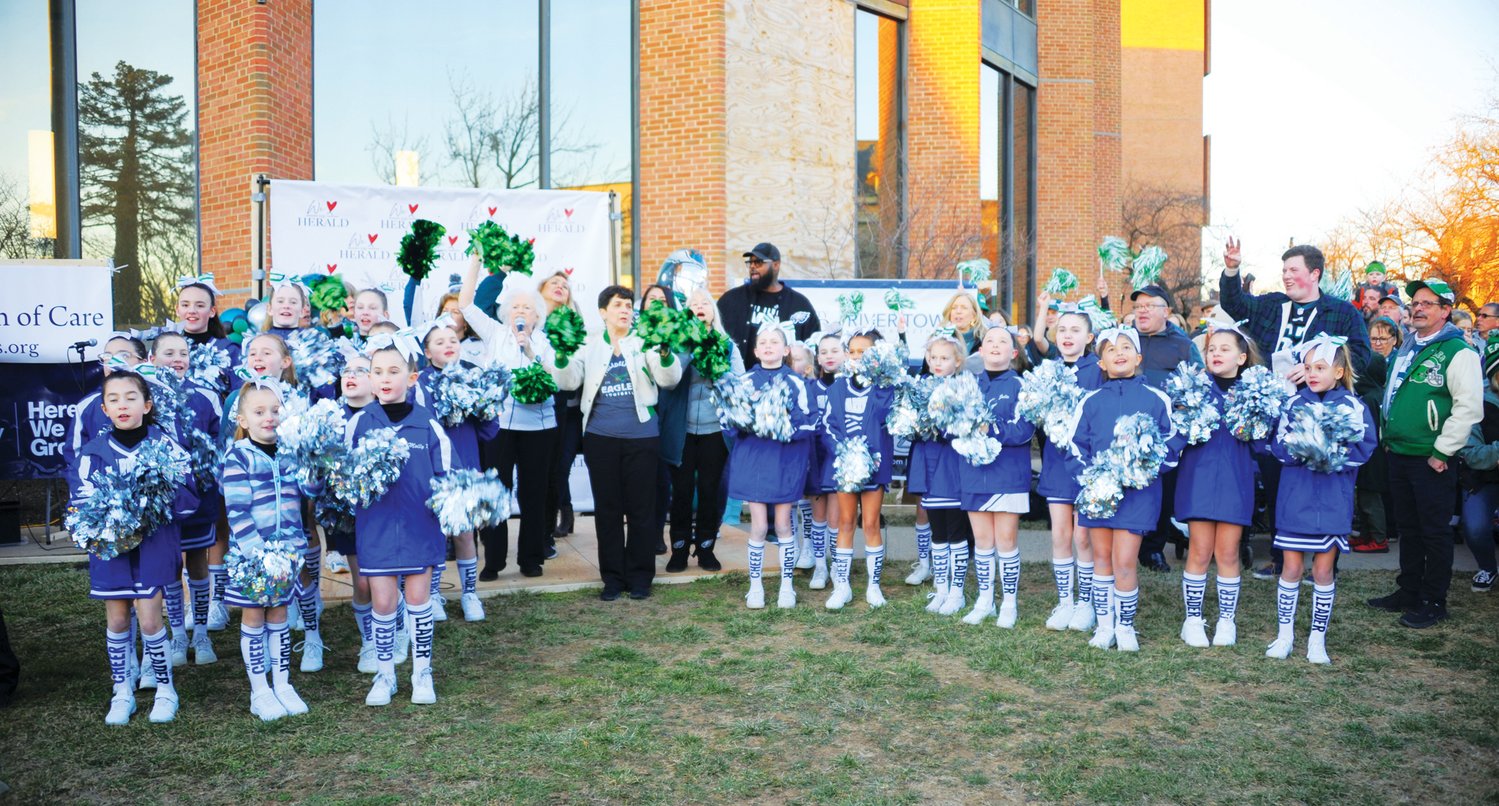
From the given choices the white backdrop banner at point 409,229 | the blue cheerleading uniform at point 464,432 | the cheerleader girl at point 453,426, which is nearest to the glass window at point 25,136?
the white backdrop banner at point 409,229

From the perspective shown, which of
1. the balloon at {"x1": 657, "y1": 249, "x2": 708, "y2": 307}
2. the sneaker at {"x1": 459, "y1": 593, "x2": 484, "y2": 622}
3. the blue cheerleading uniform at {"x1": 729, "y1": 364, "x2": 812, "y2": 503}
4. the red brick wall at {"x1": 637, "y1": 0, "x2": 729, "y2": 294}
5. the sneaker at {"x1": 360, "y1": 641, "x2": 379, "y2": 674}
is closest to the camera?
the sneaker at {"x1": 360, "y1": 641, "x2": 379, "y2": 674}

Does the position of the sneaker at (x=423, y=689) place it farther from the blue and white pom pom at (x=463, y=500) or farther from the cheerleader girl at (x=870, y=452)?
the cheerleader girl at (x=870, y=452)

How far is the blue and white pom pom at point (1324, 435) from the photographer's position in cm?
606

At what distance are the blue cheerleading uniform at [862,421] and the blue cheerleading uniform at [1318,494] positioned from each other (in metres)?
2.35

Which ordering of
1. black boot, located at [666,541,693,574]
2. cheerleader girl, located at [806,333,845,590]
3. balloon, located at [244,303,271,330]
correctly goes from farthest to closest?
black boot, located at [666,541,693,574]
cheerleader girl, located at [806,333,845,590]
balloon, located at [244,303,271,330]

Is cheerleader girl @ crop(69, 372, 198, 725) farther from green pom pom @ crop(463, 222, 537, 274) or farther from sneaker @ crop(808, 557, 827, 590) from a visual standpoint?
sneaker @ crop(808, 557, 827, 590)

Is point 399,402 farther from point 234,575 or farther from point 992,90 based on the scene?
point 992,90

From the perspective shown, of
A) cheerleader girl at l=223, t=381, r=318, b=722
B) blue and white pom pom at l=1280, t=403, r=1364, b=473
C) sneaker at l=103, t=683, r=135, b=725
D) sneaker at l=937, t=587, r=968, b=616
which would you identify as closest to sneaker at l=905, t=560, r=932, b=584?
sneaker at l=937, t=587, r=968, b=616

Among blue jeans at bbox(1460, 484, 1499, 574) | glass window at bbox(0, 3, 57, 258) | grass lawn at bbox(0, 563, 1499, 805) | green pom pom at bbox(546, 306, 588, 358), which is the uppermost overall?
glass window at bbox(0, 3, 57, 258)

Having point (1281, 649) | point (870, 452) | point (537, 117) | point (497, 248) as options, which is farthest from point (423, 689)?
point (537, 117)

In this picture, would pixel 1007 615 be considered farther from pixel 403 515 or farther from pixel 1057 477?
pixel 403 515

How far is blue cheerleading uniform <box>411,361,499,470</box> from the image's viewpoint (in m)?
6.38

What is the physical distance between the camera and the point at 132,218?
1152 cm

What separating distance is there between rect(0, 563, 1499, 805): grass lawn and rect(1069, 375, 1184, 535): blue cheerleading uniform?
741 mm
